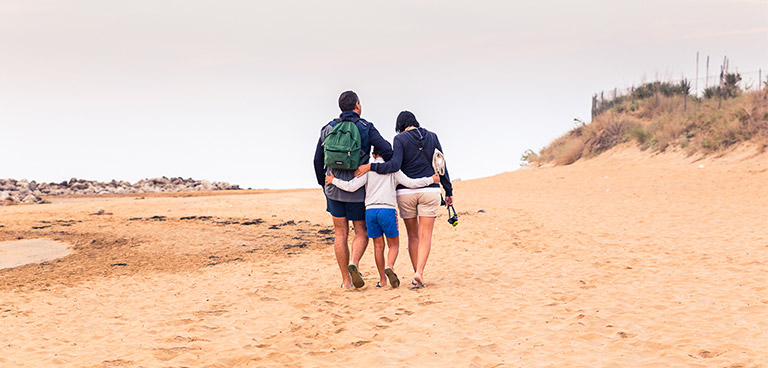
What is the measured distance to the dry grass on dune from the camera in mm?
22984

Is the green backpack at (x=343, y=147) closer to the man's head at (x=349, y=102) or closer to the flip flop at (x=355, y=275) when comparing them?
the man's head at (x=349, y=102)

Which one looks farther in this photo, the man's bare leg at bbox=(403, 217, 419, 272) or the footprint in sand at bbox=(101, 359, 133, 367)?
the man's bare leg at bbox=(403, 217, 419, 272)

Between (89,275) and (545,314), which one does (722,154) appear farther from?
(89,275)

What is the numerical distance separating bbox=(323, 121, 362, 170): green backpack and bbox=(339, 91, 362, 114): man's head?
288 mm

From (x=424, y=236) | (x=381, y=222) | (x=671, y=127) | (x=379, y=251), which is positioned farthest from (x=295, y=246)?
(x=671, y=127)

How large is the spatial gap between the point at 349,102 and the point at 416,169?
111 centimetres

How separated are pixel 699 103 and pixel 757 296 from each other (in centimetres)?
2647

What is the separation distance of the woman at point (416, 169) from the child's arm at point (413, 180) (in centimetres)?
6

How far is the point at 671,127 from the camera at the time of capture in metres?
26.5

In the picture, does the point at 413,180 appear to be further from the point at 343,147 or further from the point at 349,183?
the point at 343,147

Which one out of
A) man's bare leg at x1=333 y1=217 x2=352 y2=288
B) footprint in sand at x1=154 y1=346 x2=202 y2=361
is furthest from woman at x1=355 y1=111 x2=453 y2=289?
footprint in sand at x1=154 y1=346 x2=202 y2=361

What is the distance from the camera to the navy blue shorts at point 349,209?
7.13 meters

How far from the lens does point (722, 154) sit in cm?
2248

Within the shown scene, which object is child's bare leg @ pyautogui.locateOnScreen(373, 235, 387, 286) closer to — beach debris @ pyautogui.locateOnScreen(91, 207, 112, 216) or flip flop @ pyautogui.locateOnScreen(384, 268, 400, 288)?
flip flop @ pyautogui.locateOnScreen(384, 268, 400, 288)
